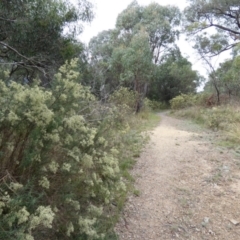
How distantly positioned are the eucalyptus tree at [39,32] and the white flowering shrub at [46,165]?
2.84 metres

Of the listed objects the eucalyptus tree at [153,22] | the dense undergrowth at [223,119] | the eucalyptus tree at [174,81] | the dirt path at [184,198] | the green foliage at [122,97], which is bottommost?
the dirt path at [184,198]

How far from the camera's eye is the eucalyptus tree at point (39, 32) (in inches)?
202

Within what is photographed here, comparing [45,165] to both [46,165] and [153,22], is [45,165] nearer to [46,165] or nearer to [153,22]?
[46,165]

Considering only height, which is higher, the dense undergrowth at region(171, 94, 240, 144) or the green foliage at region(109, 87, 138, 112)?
the green foliage at region(109, 87, 138, 112)

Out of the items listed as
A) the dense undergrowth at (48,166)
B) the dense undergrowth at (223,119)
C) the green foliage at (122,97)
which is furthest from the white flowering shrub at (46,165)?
the green foliage at (122,97)

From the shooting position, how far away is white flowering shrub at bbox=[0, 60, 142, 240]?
173 centimetres

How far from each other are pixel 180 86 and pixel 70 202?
25.1 m

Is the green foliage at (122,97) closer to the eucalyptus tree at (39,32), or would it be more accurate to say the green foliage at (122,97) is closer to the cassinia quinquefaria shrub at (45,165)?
the eucalyptus tree at (39,32)

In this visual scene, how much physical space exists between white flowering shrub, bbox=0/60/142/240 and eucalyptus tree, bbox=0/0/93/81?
284cm

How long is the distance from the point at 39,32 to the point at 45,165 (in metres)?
4.33

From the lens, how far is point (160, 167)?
4.91m

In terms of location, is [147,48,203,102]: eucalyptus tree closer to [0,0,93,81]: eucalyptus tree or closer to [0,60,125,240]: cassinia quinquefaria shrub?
[0,0,93,81]: eucalyptus tree

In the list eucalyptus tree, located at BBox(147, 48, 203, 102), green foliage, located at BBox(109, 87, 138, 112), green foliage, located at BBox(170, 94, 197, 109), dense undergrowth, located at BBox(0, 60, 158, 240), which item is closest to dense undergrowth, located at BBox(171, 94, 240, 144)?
green foliage, located at BBox(170, 94, 197, 109)

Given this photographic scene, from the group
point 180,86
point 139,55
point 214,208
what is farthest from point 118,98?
point 180,86
